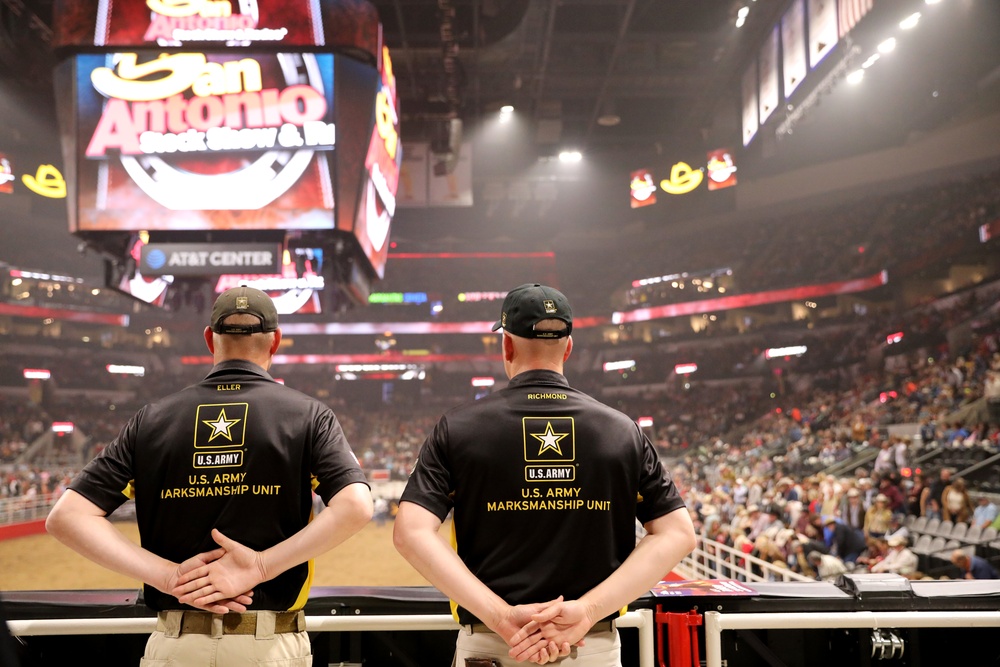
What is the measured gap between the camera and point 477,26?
1276 centimetres

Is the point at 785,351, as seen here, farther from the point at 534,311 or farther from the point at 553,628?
the point at 553,628

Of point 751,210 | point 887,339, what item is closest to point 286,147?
point 887,339

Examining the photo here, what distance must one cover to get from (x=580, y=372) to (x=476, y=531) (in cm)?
2831

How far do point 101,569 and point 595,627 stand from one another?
39.2 feet

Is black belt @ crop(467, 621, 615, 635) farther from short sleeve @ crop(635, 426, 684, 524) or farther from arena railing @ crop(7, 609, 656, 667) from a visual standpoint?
arena railing @ crop(7, 609, 656, 667)

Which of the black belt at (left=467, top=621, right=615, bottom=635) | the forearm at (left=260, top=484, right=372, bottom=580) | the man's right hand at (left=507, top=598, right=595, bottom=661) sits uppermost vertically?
the forearm at (left=260, top=484, right=372, bottom=580)

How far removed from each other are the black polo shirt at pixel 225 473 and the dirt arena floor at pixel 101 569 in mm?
7694

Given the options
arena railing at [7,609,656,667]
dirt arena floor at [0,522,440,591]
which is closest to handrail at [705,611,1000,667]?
arena railing at [7,609,656,667]

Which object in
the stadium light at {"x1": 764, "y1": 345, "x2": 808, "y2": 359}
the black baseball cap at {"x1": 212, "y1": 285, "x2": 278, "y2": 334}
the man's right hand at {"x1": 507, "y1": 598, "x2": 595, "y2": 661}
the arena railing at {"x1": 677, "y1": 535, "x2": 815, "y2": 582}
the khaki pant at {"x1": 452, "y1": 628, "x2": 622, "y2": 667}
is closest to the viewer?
the man's right hand at {"x1": 507, "y1": 598, "x2": 595, "y2": 661}

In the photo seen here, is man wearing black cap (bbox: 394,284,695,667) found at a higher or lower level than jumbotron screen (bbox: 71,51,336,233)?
lower

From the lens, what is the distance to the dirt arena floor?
33.4 ft

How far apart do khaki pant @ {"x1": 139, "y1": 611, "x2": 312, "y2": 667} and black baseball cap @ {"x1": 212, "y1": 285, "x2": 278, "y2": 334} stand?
0.73 metres

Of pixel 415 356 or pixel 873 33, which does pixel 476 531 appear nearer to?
pixel 873 33

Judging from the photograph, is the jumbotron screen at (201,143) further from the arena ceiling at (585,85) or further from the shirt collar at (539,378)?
the shirt collar at (539,378)
